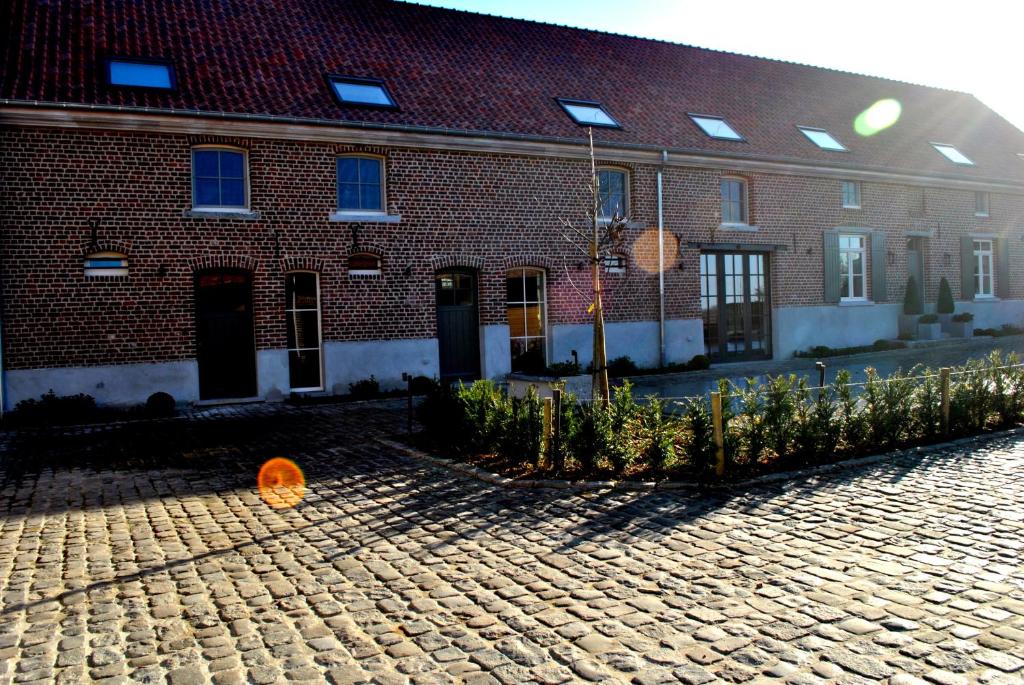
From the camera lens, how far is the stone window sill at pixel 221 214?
14.0 meters

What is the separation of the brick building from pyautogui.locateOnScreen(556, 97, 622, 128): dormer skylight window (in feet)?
0.22

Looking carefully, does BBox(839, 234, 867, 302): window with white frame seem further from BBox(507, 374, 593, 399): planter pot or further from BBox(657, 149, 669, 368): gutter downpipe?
BBox(507, 374, 593, 399): planter pot

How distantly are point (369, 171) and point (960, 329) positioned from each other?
55.9 feet

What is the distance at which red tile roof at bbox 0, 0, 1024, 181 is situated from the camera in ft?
47.7

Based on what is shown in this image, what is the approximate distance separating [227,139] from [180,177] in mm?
1065

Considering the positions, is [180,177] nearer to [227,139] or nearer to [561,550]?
[227,139]

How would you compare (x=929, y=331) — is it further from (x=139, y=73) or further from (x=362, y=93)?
(x=139, y=73)

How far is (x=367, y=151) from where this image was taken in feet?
50.5

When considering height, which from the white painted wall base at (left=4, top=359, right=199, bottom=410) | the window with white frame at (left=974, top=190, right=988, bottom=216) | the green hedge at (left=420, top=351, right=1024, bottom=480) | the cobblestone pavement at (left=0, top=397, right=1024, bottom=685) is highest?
the window with white frame at (left=974, top=190, right=988, bottom=216)

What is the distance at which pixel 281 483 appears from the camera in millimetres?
7973

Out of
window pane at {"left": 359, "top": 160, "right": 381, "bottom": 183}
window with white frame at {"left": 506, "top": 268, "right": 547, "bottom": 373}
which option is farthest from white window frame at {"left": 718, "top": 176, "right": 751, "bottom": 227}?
window pane at {"left": 359, "top": 160, "right": 381, "bottom": 183}

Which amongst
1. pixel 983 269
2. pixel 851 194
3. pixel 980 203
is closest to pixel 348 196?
pixel 851 194

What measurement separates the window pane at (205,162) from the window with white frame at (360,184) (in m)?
2.26

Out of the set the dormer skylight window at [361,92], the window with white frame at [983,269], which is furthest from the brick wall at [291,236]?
the window with white frame at [983,269]
